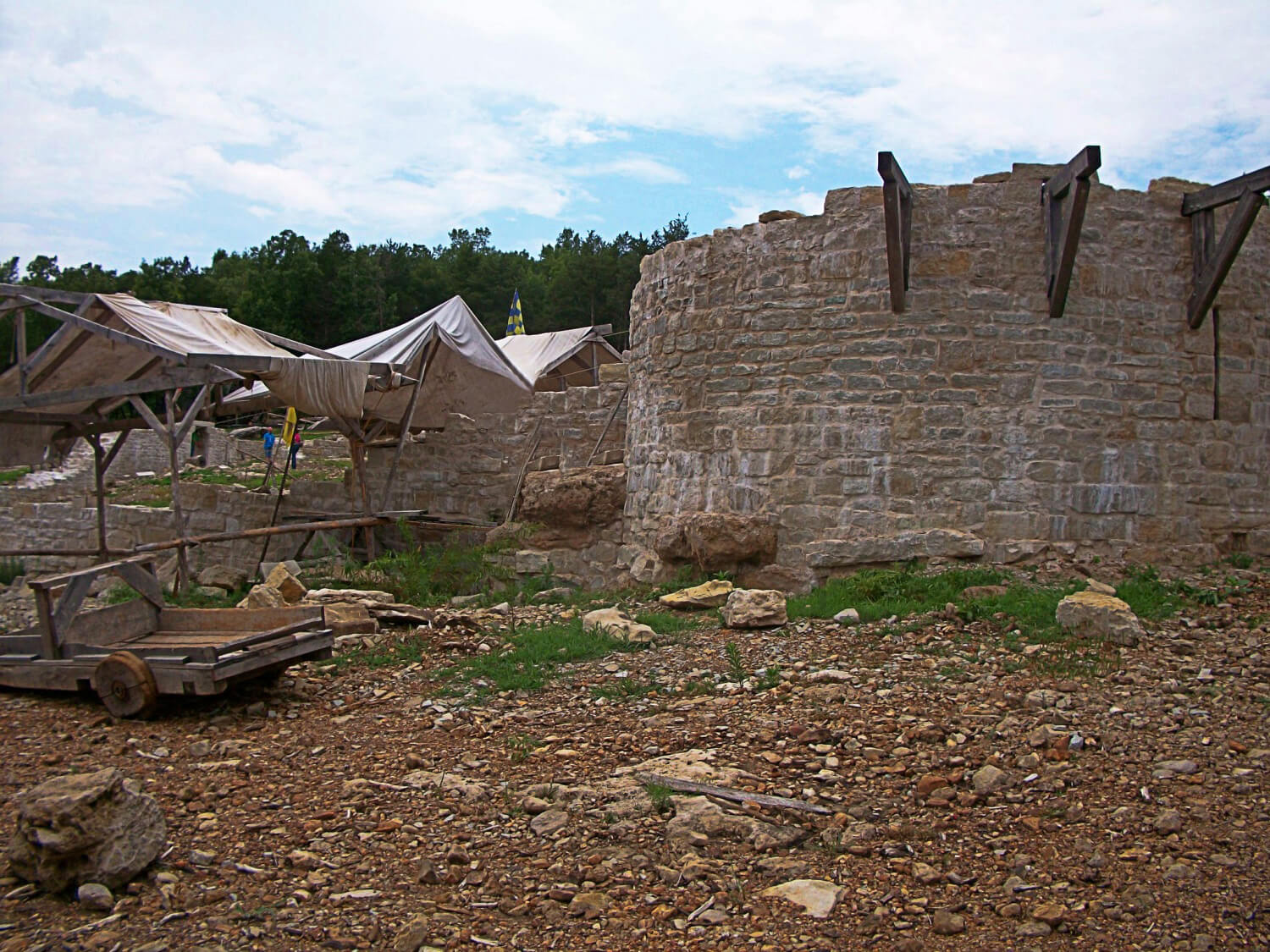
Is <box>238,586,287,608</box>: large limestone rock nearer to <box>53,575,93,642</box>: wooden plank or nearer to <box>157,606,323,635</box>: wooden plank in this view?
<box>157,606,323,635</box>: wooden plank

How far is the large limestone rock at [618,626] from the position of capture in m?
6.86

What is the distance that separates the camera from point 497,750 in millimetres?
5062

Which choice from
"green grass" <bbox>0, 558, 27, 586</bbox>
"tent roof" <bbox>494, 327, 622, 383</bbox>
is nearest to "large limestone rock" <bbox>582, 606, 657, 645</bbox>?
"green grass" <bbox>0, 558, 27, 586</bbox>

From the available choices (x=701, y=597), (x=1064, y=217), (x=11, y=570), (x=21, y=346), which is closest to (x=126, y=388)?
(x=21, y=346)

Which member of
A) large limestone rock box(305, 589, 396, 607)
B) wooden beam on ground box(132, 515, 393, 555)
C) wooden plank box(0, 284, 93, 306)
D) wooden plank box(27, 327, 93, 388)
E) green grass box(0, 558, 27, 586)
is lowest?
green grass box(0, 558, 27, 586)

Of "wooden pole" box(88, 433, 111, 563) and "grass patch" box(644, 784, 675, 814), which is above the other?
"wooden pole" box(88, 433, 111, 563)

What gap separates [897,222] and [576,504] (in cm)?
410

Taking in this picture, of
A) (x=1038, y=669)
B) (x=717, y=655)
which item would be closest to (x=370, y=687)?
(x=717, y=655)

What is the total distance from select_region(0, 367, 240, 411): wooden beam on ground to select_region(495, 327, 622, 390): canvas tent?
9.46 meters

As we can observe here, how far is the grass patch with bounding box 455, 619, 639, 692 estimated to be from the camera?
6153 mm

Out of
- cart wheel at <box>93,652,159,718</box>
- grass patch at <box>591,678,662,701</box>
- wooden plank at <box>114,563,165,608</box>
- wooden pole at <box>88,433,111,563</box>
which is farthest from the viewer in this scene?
wooden pole at <box>88,433,111,563</box>

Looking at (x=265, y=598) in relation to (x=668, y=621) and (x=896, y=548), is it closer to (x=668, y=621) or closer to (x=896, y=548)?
(x=668, y=621)

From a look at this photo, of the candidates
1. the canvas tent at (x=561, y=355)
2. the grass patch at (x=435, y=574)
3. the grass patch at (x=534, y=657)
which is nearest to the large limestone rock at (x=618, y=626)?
the grass patch at (x=534, y=657)

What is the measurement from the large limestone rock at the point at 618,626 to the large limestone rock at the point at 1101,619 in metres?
2.60
